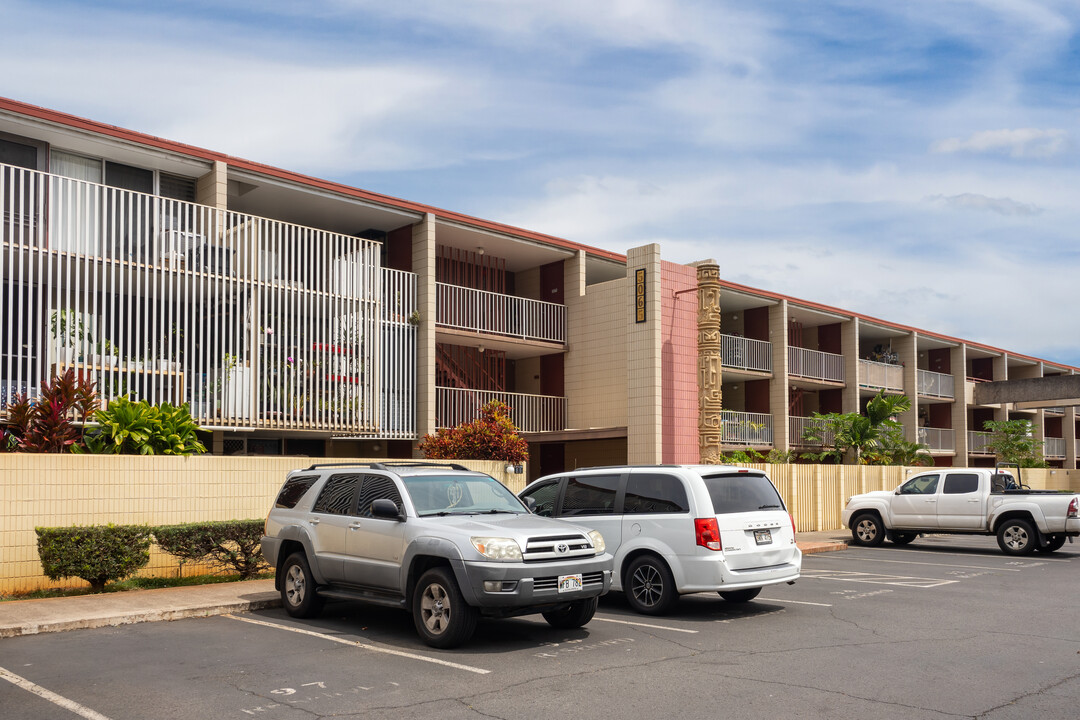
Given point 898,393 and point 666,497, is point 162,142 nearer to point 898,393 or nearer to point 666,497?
point 666,497

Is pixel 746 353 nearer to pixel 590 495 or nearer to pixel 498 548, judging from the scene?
pixel 590 495

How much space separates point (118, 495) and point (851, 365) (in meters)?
28.9

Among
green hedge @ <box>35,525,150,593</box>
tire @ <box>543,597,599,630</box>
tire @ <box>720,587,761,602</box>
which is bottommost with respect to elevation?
tire @ <box>720,587,761,602</box>

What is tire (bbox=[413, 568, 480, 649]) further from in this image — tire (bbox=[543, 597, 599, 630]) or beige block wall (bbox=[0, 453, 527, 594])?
beige block wall (bbox=[0, 453, 527, 594])

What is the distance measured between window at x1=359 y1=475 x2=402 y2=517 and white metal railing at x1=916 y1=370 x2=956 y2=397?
34.5 meters

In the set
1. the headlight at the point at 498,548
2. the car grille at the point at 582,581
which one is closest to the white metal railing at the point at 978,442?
the car grille at the point at 582,581

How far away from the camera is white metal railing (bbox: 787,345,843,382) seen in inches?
1355

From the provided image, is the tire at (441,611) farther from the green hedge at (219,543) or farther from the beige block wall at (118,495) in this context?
the beige block wall at (118,495)

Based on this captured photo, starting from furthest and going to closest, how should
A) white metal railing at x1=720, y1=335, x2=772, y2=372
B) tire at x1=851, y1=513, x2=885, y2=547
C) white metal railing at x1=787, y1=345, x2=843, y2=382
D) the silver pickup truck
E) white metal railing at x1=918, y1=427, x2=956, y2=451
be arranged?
white metal railing at x1=918, y1=427, x2=956, y2=451
white metal railing at x1=787, y1=345, x2=843, y2=382
white metal railing at x1=720, y1=335, x2=772, y2=372
tire at x1=851, y1=513, x2=885, y2=547
the silver pickup truck

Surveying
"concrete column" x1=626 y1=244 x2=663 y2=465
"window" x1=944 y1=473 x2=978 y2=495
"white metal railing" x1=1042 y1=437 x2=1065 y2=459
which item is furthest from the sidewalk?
"white metal railing" x1=1042 y1=437 x2=1065 y2=459

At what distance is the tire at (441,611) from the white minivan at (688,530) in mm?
2958

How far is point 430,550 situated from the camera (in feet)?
30.3

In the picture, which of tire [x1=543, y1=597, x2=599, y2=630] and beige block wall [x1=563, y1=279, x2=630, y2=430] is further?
beige block wall [x1=563, y1=279, x2=630, y2=430]

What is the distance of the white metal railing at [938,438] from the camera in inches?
1610
